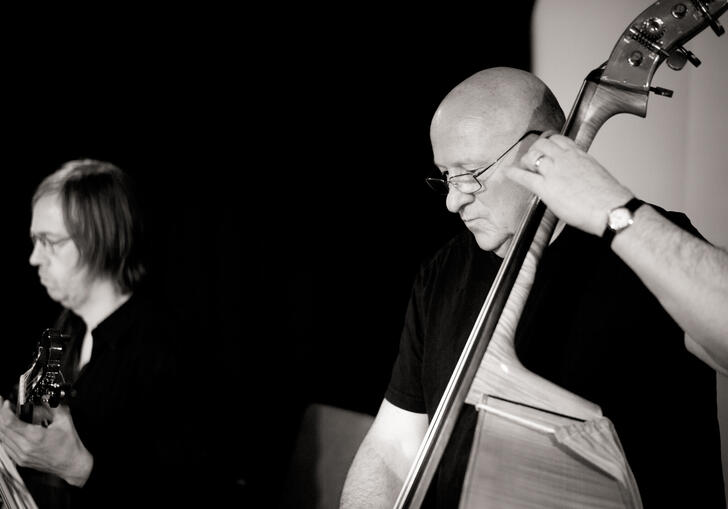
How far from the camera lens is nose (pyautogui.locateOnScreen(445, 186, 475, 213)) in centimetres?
146

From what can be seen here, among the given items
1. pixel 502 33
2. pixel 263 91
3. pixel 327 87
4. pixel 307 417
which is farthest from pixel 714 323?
pixel 263 91

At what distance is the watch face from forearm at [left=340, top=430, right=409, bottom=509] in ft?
2.78

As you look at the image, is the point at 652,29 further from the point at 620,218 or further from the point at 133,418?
the point at 133,418

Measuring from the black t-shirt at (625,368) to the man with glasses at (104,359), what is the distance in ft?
3.42

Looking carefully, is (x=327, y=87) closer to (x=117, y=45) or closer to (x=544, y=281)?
(x=117, y=45)

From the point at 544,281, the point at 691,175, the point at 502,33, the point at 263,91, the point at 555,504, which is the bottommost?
the point at 555,504

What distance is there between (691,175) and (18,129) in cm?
259

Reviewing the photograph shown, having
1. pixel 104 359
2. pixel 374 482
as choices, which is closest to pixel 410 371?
pixel 374 482

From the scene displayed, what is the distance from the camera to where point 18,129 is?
282 cm

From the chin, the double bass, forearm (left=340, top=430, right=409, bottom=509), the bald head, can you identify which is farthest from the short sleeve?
the double bass

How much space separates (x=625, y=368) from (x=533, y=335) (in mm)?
181

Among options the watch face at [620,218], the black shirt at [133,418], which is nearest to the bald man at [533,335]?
the watch face at [620,218]

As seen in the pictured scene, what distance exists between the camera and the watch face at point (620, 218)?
3.35 ft

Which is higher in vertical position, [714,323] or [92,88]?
[92,88]
